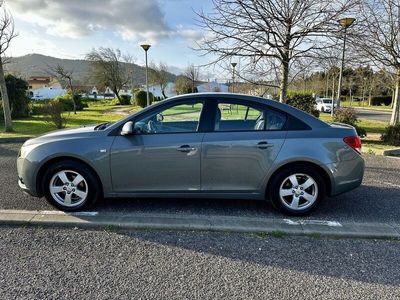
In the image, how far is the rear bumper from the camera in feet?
12.5

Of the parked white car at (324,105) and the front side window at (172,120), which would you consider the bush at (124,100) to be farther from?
the front side window at (172,120)

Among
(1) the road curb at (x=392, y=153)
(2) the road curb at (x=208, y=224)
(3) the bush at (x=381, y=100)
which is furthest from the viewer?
(3) the bush at (x=381, y=100)

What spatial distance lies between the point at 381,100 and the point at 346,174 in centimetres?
4888

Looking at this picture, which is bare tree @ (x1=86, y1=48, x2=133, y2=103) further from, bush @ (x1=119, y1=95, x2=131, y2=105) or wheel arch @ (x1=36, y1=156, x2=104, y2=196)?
wheel arch @ (x1=36, y1=156, x2=104, y2=196)

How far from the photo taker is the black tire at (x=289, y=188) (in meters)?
3.81

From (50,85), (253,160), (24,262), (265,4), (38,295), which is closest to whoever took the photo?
(38,295)

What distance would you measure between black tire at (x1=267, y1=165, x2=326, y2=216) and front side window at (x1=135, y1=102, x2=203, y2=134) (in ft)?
3.91

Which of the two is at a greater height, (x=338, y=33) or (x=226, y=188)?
(x=338, y=33)

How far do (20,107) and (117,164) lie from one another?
18221 millimetres

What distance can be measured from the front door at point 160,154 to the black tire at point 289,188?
0.94 metres

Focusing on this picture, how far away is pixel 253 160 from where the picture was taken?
148 inches

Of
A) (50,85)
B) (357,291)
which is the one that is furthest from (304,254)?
(50,85)

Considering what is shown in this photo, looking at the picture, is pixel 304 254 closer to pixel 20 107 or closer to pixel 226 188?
pixel 226 188

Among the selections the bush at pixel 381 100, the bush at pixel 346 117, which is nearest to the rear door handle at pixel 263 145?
the bush at pixel 346 117
